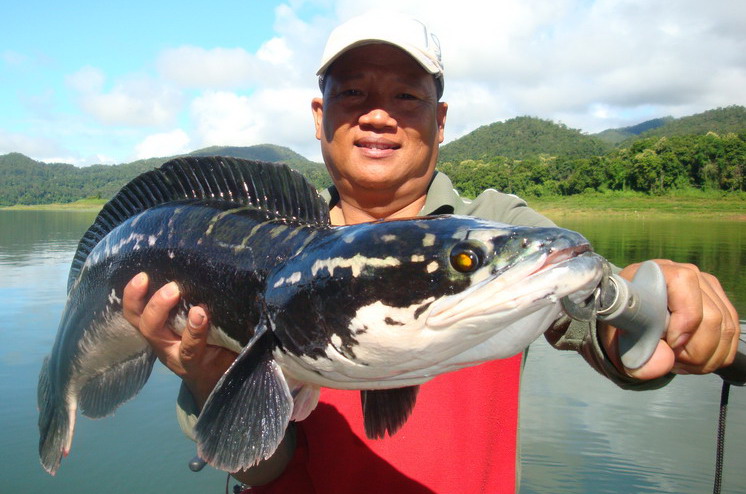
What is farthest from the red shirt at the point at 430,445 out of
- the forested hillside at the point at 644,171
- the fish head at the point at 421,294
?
the forested hillside at the point at 644,171

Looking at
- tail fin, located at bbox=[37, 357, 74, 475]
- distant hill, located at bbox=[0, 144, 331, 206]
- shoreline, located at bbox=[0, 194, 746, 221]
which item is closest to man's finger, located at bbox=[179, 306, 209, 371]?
tail fin, located at bbox=[37, 357, 74, 475]

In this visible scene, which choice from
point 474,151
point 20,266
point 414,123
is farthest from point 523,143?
point 414,123

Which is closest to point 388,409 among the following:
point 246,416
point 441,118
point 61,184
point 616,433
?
point 246,416

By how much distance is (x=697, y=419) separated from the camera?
22.0 feet

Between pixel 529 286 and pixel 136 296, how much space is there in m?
1.82

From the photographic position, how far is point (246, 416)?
193 cm

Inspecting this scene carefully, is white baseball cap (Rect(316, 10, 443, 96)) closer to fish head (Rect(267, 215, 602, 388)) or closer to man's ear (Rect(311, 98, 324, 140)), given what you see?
man's ear (Rect(311, 98, 324, 140))

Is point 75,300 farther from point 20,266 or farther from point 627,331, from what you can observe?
point 20,266

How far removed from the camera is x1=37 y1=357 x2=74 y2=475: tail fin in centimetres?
331

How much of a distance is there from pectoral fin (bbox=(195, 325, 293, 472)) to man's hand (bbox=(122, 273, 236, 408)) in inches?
16.3

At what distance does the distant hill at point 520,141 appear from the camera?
128 metres

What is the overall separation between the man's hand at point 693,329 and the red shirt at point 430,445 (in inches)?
44.8

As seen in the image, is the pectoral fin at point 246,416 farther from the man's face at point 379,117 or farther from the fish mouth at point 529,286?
the man's face at point 379,117

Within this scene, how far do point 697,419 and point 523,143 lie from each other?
464 ft
